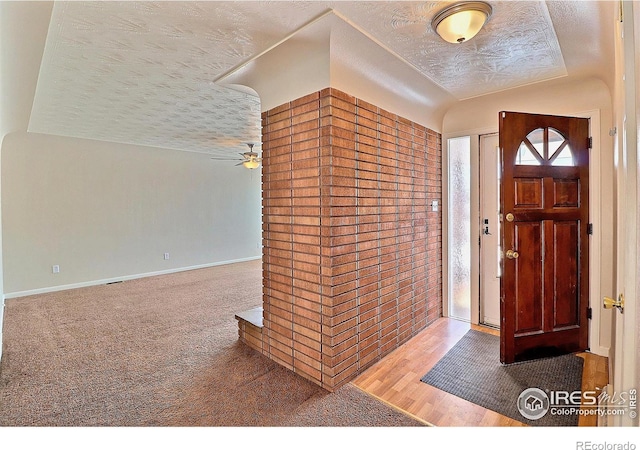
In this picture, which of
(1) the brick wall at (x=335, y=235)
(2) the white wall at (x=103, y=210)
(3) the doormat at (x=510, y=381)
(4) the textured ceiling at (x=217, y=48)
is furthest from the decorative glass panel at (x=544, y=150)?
(2) the white wall at (x=103, y=210)

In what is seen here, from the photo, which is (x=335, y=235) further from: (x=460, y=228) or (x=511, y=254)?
(x=460, y=228)

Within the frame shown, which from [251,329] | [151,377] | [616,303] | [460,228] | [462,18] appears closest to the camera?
[616,303]

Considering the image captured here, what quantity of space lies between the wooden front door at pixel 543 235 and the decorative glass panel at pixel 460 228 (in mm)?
788

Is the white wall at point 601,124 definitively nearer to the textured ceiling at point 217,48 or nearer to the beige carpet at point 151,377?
the textured ceiling at point 217,48

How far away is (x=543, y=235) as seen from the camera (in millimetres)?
2537

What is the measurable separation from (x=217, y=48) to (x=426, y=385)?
284 cm

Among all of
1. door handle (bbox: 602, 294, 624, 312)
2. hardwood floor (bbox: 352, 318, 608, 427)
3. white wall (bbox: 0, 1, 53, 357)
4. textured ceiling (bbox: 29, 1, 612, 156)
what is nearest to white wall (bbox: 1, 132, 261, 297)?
textured ceiling (bbox: 29, 1, 612, 156)

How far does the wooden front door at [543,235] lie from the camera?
2.44 metres

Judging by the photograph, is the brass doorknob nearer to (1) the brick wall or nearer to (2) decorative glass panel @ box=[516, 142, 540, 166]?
(2) decorative glass panel @ box=[516, 142, 540, 166]

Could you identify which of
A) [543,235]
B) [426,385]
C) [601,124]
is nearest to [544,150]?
Result: [601,124]

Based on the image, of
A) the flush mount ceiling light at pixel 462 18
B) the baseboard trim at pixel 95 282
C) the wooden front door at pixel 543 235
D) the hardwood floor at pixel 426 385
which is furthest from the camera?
the baseboard trim at pixel 95 282

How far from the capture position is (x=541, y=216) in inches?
99.1

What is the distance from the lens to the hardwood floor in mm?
1805

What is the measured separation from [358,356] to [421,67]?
2.32 meters
